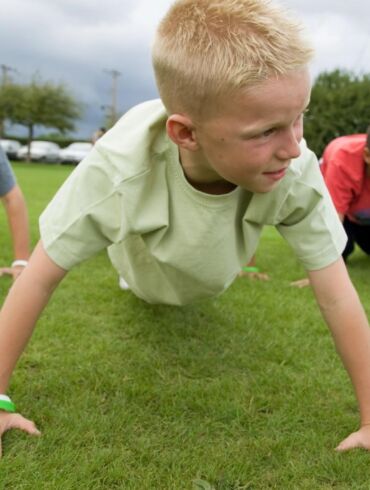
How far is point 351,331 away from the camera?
6.64ft

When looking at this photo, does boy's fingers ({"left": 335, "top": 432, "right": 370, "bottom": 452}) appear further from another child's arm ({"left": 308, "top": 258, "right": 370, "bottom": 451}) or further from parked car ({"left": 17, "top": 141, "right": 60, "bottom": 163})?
parked car ({"left": 17, "top": 141, "right": 60, "bottom": 163})

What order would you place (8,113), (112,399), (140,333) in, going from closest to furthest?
(112,399)
(140,333)
(8,113)

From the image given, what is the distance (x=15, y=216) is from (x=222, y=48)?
2748 mm

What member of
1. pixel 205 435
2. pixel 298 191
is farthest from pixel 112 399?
pixel 298 191

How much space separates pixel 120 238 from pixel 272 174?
59 cm

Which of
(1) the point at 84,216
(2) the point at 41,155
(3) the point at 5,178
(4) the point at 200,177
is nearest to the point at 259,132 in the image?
(4) the point at 200,177

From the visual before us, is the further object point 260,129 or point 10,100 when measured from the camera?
point 10,100

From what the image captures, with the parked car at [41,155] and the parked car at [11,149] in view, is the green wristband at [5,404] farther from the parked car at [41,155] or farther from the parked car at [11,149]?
the parked car at [11,149]

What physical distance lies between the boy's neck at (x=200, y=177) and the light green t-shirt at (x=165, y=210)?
0.03m

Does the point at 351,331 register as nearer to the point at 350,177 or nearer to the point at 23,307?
the point at 23,307

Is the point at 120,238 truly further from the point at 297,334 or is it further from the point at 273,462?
the point at 297,334

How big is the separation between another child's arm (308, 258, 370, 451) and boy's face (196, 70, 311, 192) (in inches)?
19.2

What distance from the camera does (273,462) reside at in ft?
6.35

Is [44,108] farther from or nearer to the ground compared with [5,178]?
nearer to the ground
